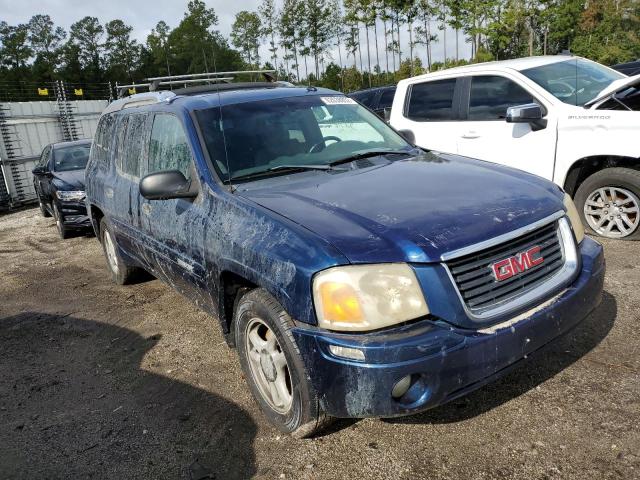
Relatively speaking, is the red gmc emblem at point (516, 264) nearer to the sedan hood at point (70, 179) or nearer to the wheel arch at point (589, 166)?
the wheel arch at point (589, 166)

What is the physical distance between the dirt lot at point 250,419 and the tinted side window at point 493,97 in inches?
83.0

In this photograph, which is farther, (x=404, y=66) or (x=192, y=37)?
(x=404, y=66)

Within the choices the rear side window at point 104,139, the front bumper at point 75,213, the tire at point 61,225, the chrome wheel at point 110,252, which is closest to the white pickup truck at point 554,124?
the rear side window at point 104,139

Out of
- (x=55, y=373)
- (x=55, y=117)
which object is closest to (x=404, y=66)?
(x=55, y=117)

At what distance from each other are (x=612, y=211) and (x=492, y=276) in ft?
11.5

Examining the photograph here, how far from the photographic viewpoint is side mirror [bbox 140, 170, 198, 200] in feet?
10.5

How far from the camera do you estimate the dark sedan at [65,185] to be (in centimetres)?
865

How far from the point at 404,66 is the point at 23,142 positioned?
99.9 ft

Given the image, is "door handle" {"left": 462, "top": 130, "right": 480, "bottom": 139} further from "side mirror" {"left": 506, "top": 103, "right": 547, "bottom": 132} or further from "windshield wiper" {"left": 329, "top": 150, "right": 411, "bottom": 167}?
"windshield wiper" {"left": 329, "top": 150, "right": 411, "bottom": 167}

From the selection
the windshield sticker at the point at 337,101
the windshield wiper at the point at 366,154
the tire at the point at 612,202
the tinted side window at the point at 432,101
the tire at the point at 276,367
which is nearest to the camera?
the tire at the point at 276,367

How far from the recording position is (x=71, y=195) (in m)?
8.70

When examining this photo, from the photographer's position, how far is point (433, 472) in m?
2.44

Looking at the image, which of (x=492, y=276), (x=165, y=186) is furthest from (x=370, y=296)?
(x=165, y=186)

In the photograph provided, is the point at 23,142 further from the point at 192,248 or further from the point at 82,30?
the point at 82,30
